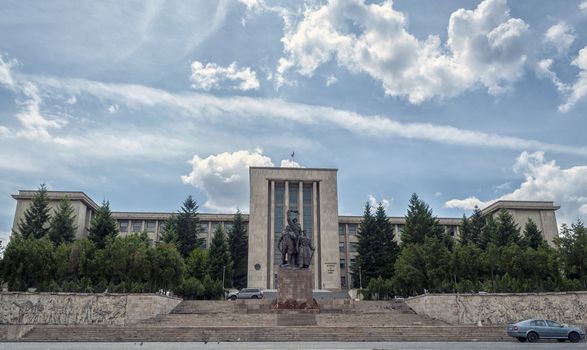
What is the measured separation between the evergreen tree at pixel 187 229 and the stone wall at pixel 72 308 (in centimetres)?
2317

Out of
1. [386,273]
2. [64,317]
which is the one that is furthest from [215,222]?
[64,317]

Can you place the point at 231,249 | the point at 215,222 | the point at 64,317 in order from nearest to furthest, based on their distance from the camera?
the point at 64,317 → the point at 231,249 → the point at 215,222

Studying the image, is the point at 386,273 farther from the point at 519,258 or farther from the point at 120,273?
the point at 120,273

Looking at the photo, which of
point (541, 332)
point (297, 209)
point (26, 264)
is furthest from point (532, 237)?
point (26, 264)

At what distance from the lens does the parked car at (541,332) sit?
14.8 m

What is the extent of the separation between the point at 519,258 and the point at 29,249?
92.2ft

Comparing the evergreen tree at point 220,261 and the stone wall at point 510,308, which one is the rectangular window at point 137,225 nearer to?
the evergreen tree at point 220,261

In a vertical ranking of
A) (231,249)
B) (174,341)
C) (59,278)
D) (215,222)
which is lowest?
(174,341)

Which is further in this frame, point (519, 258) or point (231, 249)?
point (231, 249)

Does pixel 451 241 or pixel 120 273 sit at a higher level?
pixel 451 241

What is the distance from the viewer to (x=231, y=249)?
4591 cm

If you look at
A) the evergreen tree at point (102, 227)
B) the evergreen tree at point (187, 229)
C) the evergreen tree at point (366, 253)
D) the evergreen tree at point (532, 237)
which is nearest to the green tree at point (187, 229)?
the evergreen tree at point (187, 229)

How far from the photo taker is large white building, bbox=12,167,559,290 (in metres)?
45.6

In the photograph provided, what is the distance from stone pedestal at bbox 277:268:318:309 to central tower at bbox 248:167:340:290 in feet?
76.4
